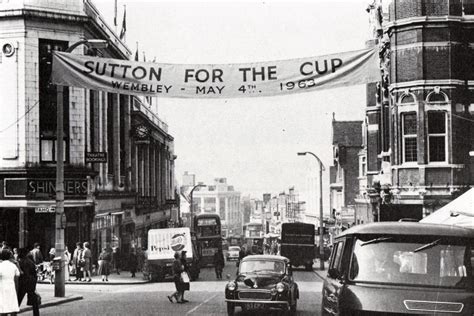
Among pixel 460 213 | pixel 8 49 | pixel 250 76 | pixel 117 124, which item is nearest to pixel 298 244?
pixel 117 124

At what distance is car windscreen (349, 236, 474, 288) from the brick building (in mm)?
21240

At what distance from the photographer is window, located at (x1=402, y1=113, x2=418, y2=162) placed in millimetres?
30531

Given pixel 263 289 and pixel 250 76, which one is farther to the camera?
pixel 263 289

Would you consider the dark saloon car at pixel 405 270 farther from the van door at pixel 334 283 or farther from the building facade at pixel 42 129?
the building facade at pixel 42 129

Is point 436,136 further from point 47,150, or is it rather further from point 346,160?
point 346,160

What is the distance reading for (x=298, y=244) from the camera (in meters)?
47.8

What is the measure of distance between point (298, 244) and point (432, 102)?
1983 centimetres

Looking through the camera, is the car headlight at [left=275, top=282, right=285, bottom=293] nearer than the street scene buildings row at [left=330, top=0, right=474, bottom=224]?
Yes

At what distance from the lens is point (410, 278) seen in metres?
9.08

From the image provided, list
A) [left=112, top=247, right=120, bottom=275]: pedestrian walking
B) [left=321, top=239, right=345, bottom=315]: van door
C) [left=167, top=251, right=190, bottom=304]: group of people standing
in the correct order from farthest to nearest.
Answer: [left=112, top=247, right=120, bottom=275]: pedestrian walking
[left=167, top=251, right=190, bottom=304]: group of people standing
[left=321, top=239, right=345, bottom=315]: van door

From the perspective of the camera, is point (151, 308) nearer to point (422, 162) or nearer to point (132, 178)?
point (422, 162)

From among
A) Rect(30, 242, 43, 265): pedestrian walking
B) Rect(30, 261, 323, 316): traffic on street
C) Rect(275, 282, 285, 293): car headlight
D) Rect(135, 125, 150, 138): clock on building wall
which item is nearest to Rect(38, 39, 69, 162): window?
Rect(30, 242, 43, 265): pedestrian walking

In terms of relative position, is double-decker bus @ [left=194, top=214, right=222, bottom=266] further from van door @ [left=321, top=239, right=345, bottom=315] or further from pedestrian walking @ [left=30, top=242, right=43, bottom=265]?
van door @ [left=321, top=239, right=345, bottom=315]

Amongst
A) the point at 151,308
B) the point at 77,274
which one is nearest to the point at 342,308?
the point at 151,308
